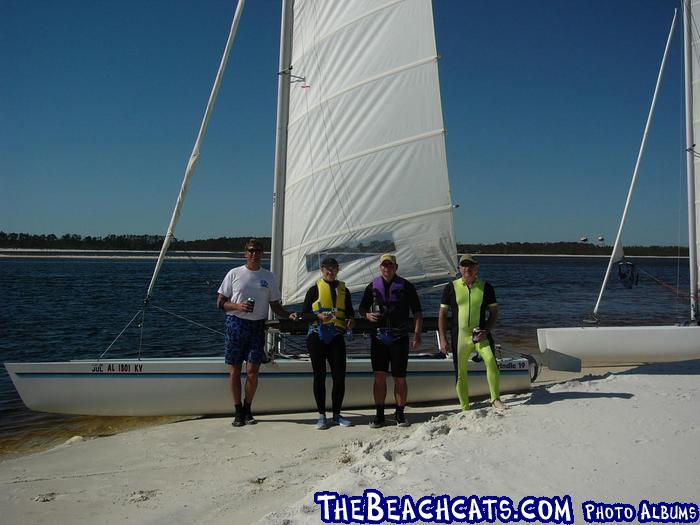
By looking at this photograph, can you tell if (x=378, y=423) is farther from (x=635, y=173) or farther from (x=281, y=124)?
(x=635, y=173)

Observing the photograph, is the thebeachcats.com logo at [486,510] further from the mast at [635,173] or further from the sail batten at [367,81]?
the mast at [635,173]

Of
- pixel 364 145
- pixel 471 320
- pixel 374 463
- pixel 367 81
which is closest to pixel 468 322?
pixel 471 320

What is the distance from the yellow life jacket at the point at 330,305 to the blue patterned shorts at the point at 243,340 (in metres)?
0.58

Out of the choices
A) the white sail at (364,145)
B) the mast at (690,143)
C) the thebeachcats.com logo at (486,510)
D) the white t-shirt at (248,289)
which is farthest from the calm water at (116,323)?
the thebeachcats.com logo at (486,510)

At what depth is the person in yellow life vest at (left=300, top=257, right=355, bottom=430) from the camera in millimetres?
5215

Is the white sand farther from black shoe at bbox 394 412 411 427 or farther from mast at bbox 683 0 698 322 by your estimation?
mast at bbox 683 0 698 322

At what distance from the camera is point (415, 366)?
6320mm

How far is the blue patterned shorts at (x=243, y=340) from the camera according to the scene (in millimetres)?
5375

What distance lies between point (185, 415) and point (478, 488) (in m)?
3.84

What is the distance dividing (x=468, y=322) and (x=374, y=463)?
1.74 metres

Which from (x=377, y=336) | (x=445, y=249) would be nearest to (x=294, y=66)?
(x=445, y=249)

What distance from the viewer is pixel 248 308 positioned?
5184 mm

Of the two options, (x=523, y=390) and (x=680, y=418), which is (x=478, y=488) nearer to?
(x=680, y=418)

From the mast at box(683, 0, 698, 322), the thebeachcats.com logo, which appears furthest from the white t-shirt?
the mast at box(683, 0, 698, 322)
